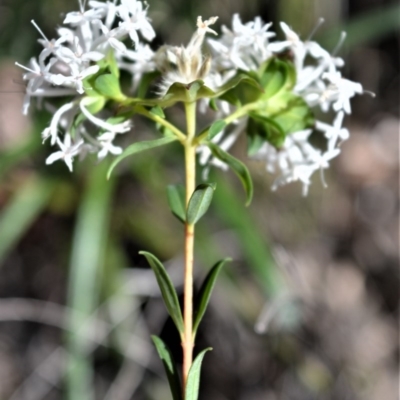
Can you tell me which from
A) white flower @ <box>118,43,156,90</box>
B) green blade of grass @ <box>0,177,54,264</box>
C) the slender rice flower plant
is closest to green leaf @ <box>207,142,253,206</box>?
the slender rice flower plant

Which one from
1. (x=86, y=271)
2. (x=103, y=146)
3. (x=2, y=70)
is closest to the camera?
(x=103, y=146)

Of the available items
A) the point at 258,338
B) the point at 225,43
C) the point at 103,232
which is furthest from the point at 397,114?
the point at 225,43

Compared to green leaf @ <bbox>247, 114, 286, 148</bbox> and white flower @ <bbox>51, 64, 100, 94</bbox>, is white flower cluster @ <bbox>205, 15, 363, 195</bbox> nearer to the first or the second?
green leaf @ <bbox>247, 114, 286, 148</bbox>

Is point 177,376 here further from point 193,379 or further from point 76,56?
point 76,56

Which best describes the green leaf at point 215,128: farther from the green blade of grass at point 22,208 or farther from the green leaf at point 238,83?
the green blade of grass at point 22,208

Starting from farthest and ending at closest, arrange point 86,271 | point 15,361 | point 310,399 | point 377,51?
point 377,51, point 15,361, point 310,399, point 86,271

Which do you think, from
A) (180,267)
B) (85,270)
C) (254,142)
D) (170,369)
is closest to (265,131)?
(254,142)

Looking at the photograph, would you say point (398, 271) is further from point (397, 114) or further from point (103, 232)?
point (103, 232)

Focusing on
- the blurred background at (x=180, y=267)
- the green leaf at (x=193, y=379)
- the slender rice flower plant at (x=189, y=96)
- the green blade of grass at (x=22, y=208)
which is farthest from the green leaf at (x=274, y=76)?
the green blade of grass at (x=22, y=208)
